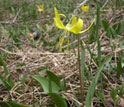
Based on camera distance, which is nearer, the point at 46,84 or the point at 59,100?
the point at 59,100

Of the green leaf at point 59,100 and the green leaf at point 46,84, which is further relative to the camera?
the green leaf at point 46,84

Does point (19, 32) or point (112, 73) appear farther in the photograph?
point (19, 32)

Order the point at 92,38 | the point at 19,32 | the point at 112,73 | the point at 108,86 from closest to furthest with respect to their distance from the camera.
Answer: the point at 108,86, the point at 112,73, the point at 92,38, the point at 19,32

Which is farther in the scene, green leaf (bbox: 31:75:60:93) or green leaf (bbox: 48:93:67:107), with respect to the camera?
green leaf (bbox: 31:75:60:93)

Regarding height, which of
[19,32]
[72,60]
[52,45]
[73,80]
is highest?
[19,32]

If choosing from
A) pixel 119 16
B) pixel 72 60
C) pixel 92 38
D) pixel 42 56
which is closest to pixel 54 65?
pixel 72 60

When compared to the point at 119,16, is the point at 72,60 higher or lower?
lower

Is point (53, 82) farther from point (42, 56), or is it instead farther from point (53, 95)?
point (42, 56)

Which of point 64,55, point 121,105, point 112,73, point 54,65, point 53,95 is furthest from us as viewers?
point 64,55
